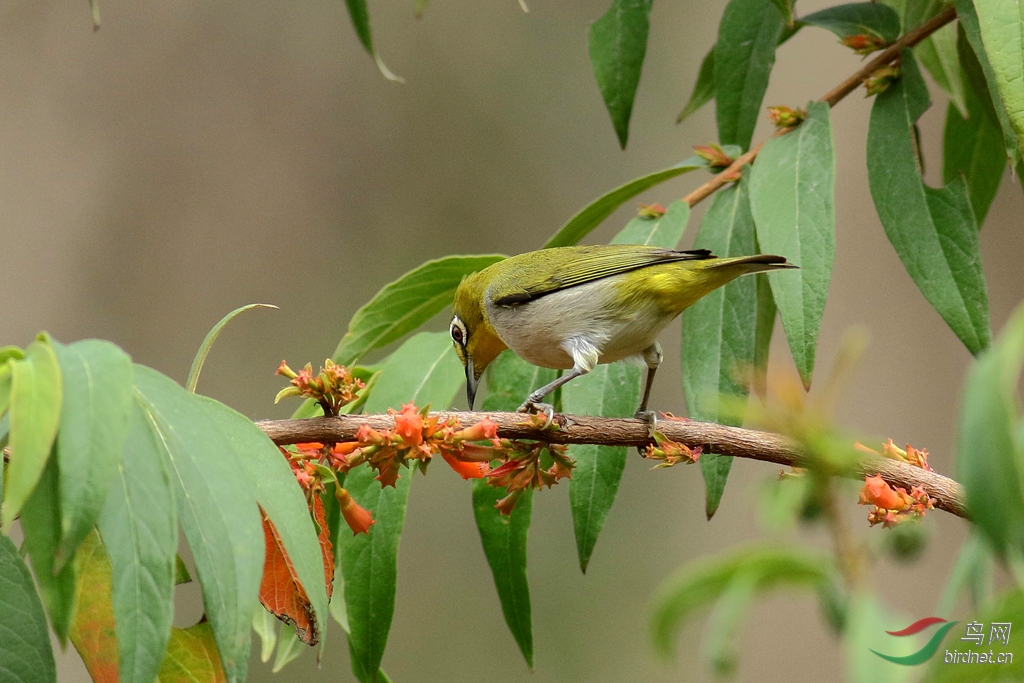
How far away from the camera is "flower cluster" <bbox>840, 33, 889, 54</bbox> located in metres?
2.76

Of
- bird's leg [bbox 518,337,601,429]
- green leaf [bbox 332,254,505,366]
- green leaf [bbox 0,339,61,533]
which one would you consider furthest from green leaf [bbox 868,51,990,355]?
green leaf [bbox 0,339,61,533]

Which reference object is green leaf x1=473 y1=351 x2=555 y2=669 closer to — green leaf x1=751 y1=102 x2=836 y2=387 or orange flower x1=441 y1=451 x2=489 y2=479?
orange flower x1=441 y1=451 x2=489 y2=479

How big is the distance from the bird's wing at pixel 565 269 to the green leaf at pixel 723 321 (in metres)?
0.36

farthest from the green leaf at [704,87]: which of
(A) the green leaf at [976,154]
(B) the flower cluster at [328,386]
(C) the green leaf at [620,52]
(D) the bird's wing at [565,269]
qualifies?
(B) the flower cluster at [328,386]

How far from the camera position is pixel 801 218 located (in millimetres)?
2416

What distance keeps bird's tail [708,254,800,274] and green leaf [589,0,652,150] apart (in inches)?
23.3

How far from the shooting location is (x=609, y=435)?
1.90 m

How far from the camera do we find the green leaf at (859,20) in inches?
110

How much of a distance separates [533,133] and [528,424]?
232 inches

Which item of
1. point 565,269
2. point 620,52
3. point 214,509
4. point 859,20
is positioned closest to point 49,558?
point 214,509

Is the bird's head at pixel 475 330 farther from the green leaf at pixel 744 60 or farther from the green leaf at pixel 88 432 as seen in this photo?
the green leaf at pixel 88 432

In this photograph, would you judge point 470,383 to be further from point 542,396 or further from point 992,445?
point 992,445

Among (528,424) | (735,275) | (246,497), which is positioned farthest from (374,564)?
(735,275)

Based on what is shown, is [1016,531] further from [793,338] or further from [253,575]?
[793,338]
